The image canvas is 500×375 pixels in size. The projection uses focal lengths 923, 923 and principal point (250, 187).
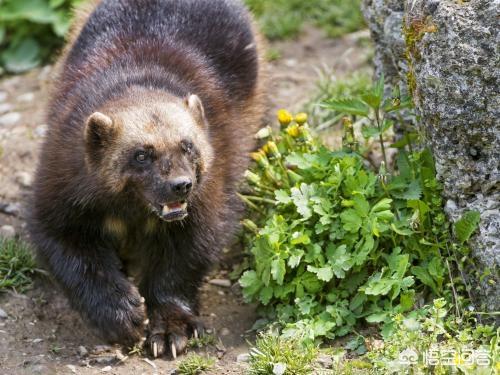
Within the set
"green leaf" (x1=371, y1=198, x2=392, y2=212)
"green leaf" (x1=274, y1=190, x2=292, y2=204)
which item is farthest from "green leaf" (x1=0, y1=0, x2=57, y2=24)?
"green leaf" (x1=371, y1=198, x2=392, y2=212)

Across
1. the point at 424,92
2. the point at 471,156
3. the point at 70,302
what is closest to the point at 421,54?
the point at 424,92

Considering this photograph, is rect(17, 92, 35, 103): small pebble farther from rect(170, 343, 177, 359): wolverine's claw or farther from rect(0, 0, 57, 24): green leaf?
rect(170, 343, 177, 359): wolverine's claw

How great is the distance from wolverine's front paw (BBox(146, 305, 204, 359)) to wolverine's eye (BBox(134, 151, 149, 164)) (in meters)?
1.03

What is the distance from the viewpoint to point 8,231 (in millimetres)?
6223

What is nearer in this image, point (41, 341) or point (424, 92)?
point (424, 92)

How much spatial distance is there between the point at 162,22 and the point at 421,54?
198cm

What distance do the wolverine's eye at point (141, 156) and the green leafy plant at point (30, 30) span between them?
13.2ft

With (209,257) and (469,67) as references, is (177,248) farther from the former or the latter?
(469,67)

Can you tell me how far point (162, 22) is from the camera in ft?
19.7

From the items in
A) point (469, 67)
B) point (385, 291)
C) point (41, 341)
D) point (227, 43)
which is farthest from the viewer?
point (227, 43)

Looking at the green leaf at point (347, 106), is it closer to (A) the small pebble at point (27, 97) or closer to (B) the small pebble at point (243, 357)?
(B) the small pebble at point (243, 357)

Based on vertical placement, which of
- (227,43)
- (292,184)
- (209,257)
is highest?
(227,43)

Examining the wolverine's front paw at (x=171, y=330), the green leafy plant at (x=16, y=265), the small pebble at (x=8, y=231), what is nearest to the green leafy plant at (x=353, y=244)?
the wolverine's front paw at (x=171, y=330)

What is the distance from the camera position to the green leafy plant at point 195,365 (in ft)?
16.0
